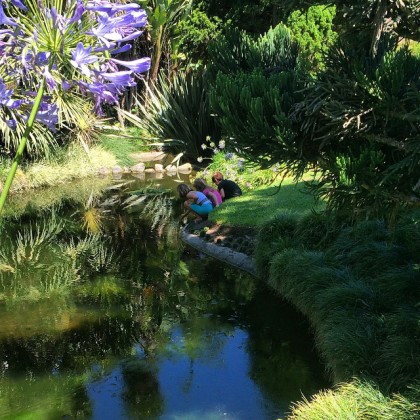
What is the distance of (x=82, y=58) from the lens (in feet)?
7.92

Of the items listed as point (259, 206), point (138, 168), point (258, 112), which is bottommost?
point (138, 168)

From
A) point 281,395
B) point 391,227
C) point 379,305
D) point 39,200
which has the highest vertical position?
point 391,227

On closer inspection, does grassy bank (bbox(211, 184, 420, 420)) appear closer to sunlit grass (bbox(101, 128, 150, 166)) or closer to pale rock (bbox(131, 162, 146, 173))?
pale rock (bbox(131, 162, 146, 173))

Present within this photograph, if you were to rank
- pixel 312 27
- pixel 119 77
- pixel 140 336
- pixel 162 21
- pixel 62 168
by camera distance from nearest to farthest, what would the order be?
pixel 119 77, pixel 140 336, pixel 62 168, pixel 162 21, pixel 312 27

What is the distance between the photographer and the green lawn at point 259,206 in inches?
396

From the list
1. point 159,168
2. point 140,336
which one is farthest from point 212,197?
point 159,168

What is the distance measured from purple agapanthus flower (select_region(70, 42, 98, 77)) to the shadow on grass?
24.3 feet

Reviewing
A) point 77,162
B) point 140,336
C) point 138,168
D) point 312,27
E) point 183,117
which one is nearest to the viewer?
point 140,336

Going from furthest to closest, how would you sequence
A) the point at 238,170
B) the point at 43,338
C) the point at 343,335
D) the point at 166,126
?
the point at 166,126 < the point at 238,170 < the point at 43,338 < the point at 343,335

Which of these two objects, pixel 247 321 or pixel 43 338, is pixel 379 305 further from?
pixel 43 338

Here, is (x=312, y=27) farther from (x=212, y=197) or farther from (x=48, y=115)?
(x=48, y=115)

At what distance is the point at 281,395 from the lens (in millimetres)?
5656

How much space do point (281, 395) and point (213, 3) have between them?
711 inches

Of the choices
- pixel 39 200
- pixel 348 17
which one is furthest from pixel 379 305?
pixel 39 200
